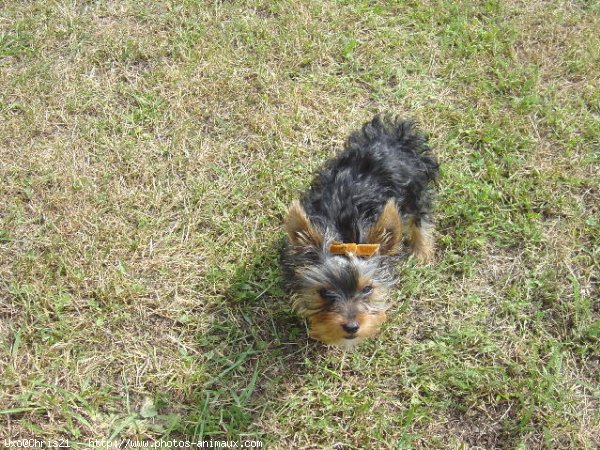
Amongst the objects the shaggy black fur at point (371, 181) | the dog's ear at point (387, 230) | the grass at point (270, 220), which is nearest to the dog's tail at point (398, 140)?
the shaggy black fur at point (371, 181)

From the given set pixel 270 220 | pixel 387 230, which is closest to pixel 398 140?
pixel 387 230

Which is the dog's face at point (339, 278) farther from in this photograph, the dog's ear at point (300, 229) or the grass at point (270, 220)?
the grass at point (270, 220)

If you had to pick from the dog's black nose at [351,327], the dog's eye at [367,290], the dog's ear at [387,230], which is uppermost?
the dog's ear at [387,230]

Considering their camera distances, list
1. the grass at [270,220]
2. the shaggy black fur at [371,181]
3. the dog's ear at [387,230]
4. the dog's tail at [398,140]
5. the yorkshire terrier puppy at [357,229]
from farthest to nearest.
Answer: the dog's tail at [398,140]
the grass at [270,220]
the shaggy black fur at [371,181]
the yorkshire terrier puppy at [357,229]
the dog's ear at [387,230]

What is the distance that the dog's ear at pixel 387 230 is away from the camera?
9.89 feet

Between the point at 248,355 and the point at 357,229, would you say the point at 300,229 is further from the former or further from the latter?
the point at 248,355

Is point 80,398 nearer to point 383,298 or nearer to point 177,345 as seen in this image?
point 177,345

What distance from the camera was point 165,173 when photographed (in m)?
4.62

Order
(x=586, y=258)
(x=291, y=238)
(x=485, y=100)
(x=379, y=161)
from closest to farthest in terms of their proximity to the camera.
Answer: (x=291, y=238) < (x=379, y=161) < (x=586, y=258) < (x=485, y=100)

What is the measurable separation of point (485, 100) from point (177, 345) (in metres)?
3.63

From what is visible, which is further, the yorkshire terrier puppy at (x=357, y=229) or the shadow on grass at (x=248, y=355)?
the shadow on grass at (x=248, y=355)

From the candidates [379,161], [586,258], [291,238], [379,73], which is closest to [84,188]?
[291,238]

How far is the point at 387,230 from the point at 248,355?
1440 millimetres

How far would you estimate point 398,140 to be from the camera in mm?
3959
